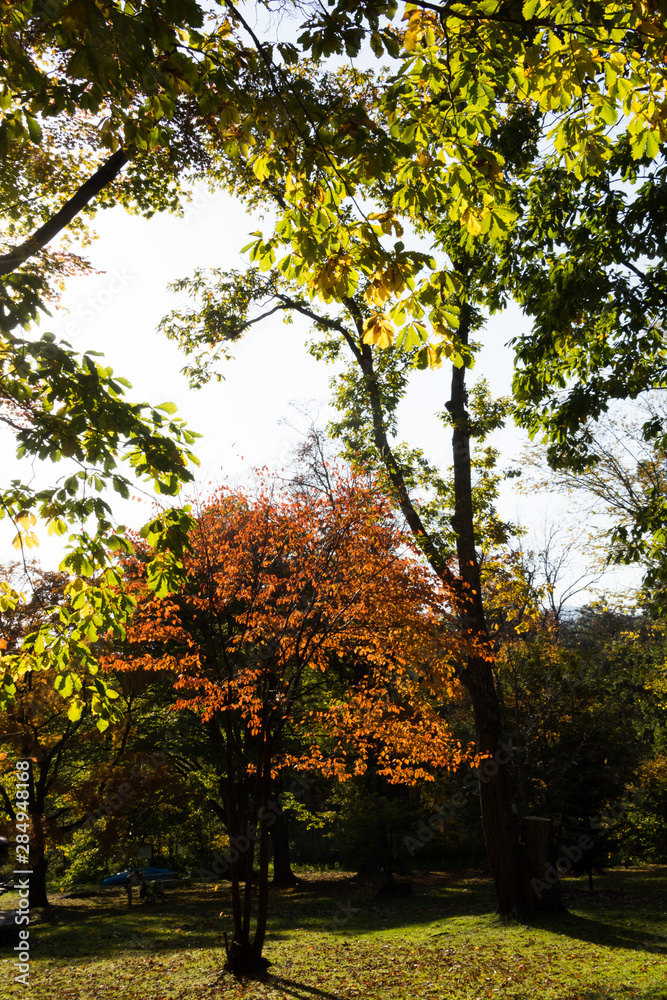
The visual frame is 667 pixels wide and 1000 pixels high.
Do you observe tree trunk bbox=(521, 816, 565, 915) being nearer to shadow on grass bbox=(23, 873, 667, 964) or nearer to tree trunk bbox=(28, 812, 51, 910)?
shadow on grass bbox=(23, 873, 667, 964)

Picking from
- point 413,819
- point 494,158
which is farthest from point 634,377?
point 413,819

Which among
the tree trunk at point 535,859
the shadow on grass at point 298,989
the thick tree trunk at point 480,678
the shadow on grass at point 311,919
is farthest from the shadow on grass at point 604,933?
the shadow on grass at point 298,989

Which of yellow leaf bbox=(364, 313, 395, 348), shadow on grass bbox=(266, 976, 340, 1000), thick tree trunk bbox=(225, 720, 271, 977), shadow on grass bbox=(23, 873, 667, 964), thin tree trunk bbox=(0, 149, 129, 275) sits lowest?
shadow on grass bbox=(23, 873, 667, 964)

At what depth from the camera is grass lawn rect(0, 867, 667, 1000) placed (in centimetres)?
706

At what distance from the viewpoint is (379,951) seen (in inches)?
369

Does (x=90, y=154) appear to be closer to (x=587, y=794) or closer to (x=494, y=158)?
(x=494, y=158)

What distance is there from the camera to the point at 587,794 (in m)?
14.5

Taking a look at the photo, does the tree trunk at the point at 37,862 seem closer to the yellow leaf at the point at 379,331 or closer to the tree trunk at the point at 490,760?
the tree trunk at the point at 490,760

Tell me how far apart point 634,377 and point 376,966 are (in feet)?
26.6

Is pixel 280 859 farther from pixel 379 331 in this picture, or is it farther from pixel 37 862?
pixel 379 331

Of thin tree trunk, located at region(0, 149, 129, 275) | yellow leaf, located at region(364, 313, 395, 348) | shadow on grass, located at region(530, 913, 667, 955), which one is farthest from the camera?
shadow on grass, located at region(530, 913, 667, 955)

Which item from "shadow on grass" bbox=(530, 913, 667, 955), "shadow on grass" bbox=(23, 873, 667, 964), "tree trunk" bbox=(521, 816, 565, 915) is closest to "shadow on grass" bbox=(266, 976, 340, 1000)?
"shadow on grass" bbox=(23, 873, 667, 964)

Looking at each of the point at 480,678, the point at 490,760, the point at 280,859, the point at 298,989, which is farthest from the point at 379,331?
the point at 280,859

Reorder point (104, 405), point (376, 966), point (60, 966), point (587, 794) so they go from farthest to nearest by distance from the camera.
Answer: point (587, 794), point (60, 966), point (376, 966), point (104, 405)
